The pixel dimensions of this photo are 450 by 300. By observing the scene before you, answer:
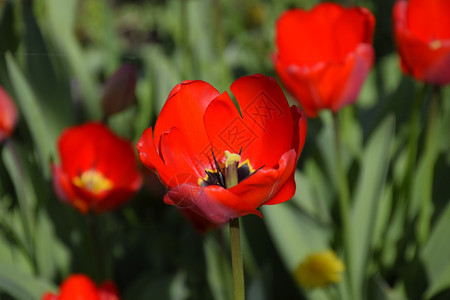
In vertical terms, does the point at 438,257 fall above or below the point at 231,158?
below

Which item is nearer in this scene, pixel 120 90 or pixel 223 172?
pixel 223 172

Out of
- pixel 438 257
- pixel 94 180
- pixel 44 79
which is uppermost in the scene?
pixel 44 79

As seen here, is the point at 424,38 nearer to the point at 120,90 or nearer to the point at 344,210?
the point at 344,210

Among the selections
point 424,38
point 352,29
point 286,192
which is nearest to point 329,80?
point 352,29

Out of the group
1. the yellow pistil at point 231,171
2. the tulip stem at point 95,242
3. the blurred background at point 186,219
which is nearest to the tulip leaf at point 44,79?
the blurred background at point 186,219

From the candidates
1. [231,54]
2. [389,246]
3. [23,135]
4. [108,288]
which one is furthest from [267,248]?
[231,54]

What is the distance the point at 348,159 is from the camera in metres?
1.01

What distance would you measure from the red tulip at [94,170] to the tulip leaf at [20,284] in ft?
0.42

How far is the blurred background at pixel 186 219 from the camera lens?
0.84 meters

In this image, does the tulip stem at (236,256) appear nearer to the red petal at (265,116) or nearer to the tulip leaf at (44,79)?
the red petal at (265,116)

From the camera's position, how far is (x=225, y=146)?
1.54 ft

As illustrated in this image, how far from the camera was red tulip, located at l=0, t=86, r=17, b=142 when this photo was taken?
2.71 ft

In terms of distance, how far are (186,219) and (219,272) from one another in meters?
Answer: 0.16

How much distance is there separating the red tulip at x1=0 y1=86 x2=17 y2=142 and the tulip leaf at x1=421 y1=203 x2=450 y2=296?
71cm
